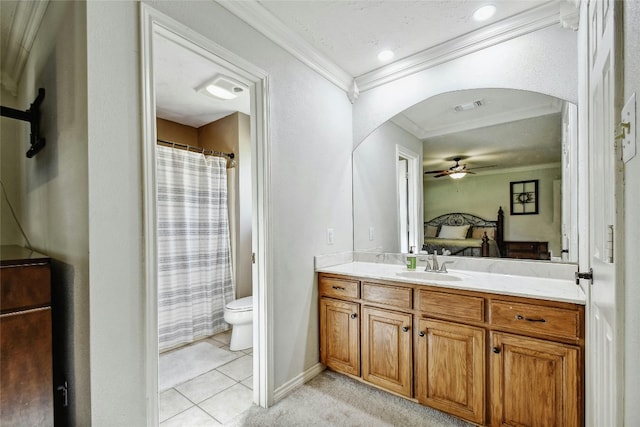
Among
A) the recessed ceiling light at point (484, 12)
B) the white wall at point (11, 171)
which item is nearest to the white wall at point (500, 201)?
the recessed ceiling light at point (484, 12)

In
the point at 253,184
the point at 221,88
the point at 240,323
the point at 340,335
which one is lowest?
the point at 240,323

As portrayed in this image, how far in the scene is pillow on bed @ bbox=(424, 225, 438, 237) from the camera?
233cm

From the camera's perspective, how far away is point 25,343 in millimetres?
1122

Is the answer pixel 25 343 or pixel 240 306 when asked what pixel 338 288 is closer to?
pixel 240 306

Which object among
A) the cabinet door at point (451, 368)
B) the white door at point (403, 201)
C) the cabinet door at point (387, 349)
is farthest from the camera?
the white door at point (403, 201)

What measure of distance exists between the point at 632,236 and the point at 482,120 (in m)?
1.74

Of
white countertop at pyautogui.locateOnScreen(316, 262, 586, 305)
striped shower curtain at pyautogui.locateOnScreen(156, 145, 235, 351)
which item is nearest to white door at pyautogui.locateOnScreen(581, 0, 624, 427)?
white countertop at pyautogui.locateOnScreen(316, 262, 586, 305)

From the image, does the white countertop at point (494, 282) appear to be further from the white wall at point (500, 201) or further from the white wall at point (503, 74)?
the white wall at point (503, 74)

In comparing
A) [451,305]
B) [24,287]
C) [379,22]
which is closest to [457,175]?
[451,305]

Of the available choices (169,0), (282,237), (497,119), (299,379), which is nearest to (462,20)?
(497,119)

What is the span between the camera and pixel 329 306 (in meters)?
2.24

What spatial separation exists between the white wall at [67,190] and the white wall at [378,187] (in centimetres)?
206

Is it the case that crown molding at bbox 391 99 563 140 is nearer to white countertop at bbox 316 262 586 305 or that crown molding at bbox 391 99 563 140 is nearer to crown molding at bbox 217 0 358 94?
crown molding at bbox 217 0 358 94

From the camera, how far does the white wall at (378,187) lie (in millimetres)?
2521
